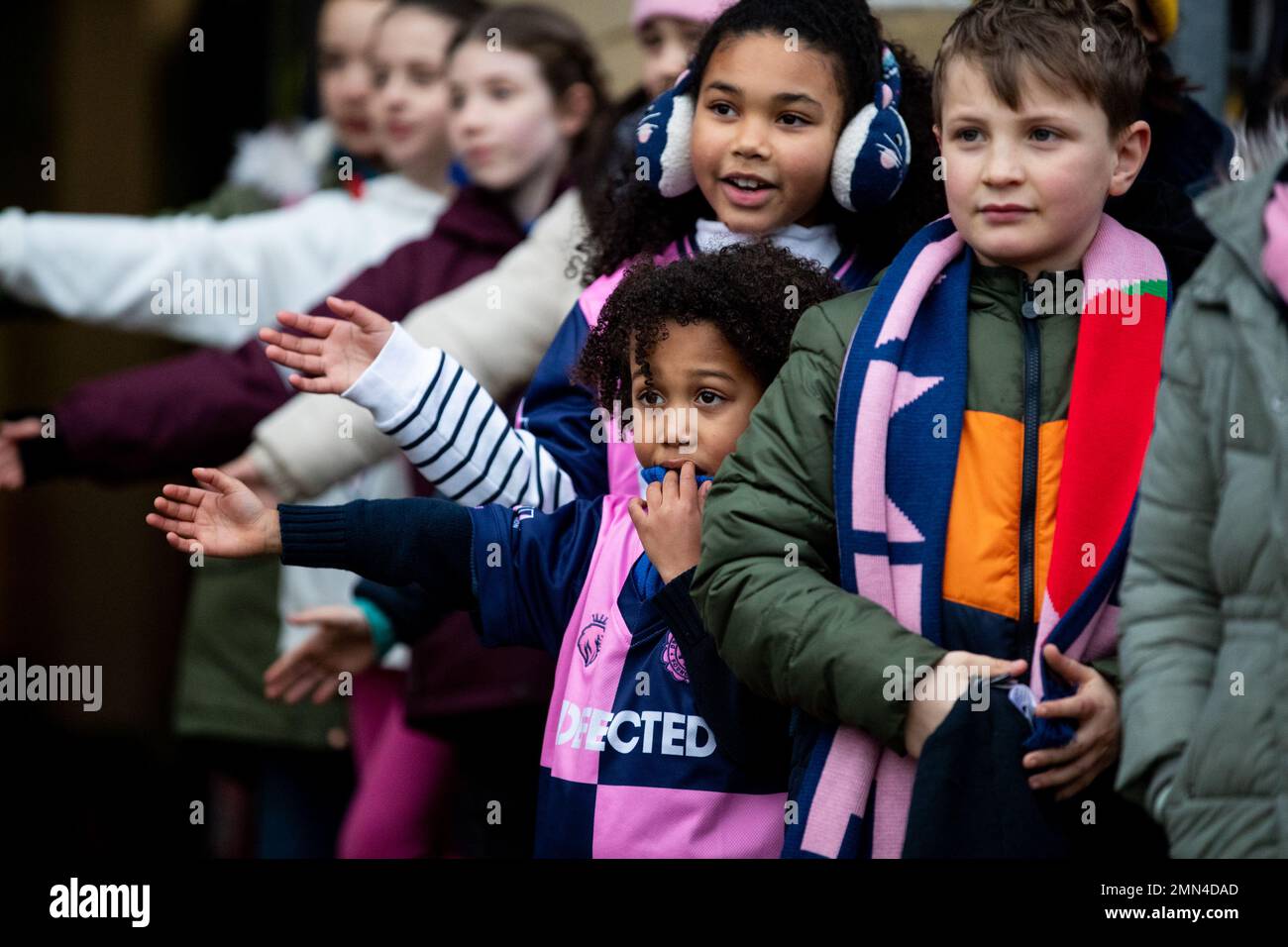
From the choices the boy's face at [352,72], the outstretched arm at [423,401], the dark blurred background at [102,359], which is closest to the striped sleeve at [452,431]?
the outstretched arm at [423,401]

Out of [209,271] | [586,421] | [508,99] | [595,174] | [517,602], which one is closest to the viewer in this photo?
[517,602]

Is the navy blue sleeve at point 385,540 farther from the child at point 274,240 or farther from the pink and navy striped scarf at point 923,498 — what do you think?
the child at point 274,240

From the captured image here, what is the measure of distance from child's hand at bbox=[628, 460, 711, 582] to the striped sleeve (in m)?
0.41

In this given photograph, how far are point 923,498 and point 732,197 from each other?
0.74 metres

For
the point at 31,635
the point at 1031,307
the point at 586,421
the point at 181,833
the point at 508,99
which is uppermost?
the point at 508,99

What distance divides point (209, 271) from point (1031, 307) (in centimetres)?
265

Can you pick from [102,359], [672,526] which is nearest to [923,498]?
[672,526]

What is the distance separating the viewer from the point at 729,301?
2.86 m

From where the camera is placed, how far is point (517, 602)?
2.90 meters

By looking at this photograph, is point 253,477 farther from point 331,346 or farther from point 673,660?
point 673,660

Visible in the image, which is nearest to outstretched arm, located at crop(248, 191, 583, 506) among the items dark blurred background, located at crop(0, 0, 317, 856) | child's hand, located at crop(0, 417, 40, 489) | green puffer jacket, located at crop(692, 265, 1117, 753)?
child's hand, located at crop(0, 417, 40, 489)
